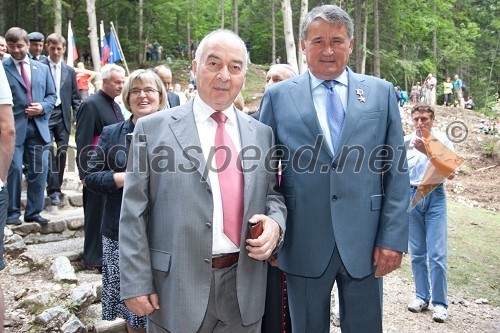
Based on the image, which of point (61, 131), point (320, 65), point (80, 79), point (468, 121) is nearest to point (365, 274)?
point (320, 65)

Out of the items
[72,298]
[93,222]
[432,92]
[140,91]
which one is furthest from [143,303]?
[432,92]

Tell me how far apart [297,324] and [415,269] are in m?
2.81

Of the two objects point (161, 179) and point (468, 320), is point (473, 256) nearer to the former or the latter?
point (468, 320)

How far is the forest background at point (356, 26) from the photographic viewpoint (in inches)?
1070

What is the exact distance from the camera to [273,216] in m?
2.30

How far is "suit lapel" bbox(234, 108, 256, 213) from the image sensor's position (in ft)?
7.25

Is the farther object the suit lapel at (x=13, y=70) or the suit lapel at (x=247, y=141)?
the suit lapel at (x=13, y=70)

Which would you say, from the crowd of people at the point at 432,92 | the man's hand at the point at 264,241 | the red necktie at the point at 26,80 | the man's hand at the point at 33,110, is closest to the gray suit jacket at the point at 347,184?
the man's hand at the point at 264,241

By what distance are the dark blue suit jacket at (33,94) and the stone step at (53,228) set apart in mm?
1044

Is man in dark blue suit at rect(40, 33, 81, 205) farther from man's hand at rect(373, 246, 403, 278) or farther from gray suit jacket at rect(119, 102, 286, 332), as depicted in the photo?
man's hand at rect(373, 246, 403, 278)

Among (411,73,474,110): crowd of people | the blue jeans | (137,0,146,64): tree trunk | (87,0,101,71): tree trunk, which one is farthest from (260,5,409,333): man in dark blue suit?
(137,0,146,64): tree trunk

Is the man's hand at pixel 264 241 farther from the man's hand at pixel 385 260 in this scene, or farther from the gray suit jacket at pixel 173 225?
the man's hand at pixel 385 260

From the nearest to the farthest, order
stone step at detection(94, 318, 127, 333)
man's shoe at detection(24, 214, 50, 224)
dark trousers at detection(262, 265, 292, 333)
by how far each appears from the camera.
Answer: dark trousers at detection(262, 265, 292, 333)
stone step at detection(94, 318, 127, 333)
man's shoe at detection(24, 214, 50, 224)

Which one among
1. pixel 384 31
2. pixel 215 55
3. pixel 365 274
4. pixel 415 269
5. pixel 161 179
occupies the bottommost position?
pixel 415 269
